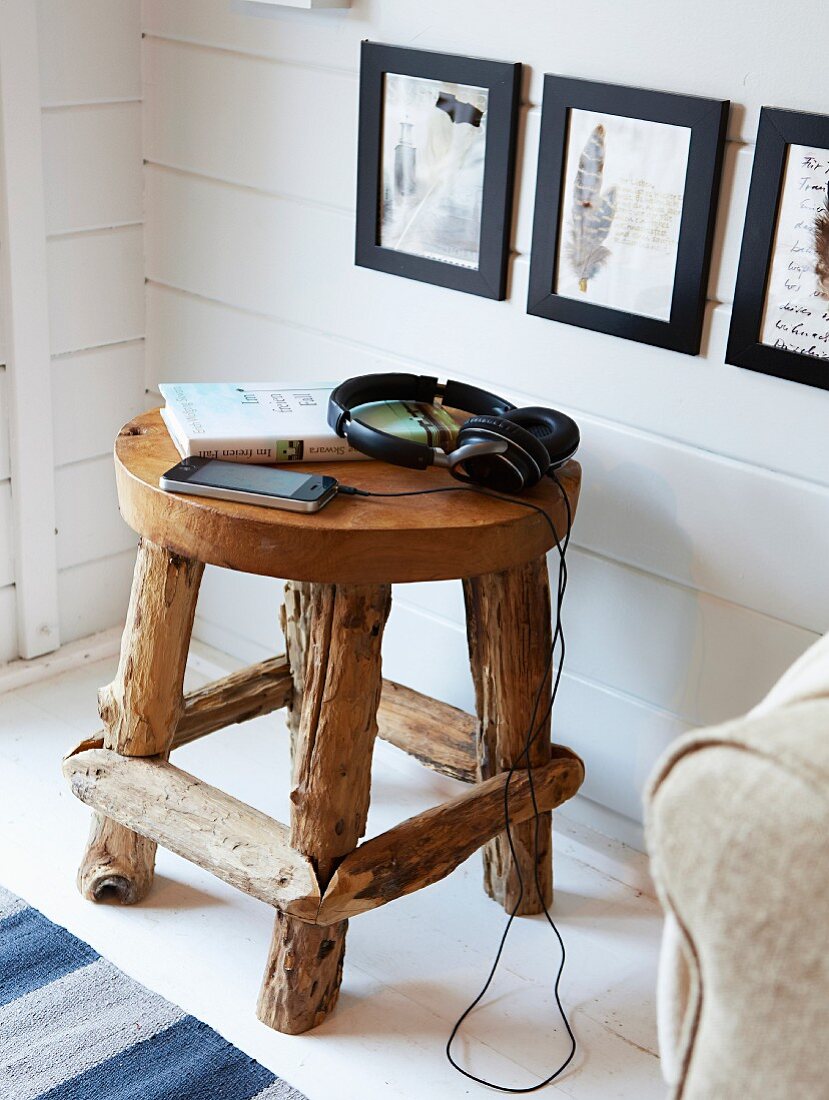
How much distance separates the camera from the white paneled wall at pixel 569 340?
1321 mm

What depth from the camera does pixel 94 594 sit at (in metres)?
2.03

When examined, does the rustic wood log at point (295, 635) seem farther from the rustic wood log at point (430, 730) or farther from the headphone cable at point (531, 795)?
the headphone cable at point (531, 795)

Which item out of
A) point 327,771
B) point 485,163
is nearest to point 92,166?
point 485,163

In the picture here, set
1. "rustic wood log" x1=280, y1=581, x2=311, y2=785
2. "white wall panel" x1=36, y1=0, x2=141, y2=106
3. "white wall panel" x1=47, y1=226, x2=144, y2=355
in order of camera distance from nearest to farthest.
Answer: "rustic wood log" x1=280, y1=581, x2=311, y2=785 < "white wall panel" x1=36, y1=0, x2=141, y2=106 < "white wall panel" x1=47, y1=226, x2=144, y2=355

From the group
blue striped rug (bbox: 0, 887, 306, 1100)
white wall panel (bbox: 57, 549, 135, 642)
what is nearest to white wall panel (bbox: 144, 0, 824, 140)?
white wall panel (bbox: 57, 549, 135, 642)

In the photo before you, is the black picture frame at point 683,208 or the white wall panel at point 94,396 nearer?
the black picture frame at point 683,208

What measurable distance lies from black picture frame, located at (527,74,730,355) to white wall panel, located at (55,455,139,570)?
792mm

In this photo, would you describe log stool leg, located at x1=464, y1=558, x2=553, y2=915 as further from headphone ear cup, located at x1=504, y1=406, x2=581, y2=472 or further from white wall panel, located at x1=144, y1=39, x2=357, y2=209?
white wall panel, located at x1=144, y1=39, x2=357, y2=209

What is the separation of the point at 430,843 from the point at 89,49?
115 centimetres

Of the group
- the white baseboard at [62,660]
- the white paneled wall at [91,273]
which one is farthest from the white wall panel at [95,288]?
the white baseboard at [62,660]

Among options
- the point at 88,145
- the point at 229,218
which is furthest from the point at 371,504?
the point at 88,145

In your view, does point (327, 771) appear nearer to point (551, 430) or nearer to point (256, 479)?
point (256, 479)

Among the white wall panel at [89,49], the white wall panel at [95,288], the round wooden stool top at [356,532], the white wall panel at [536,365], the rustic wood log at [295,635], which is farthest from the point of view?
the white wall panel at [95,288]

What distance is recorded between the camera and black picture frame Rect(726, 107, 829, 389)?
122 cm
